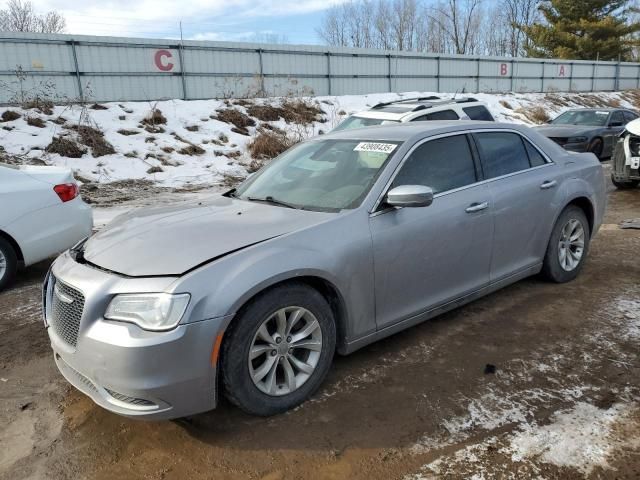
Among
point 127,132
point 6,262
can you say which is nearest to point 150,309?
point 6,262

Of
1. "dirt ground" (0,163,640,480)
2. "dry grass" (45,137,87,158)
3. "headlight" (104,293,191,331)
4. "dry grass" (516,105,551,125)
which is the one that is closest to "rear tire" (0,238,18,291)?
"dirt ground" (0,163,640,480)

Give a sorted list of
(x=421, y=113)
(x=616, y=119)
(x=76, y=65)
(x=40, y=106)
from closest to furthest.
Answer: (x=421, y=113) → (x=616, y=119) → (x=40, y=106) → (x=76, y=65)

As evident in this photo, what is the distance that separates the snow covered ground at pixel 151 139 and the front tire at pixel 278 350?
921 centimetres

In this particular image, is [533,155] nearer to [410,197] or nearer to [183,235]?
[410,197]

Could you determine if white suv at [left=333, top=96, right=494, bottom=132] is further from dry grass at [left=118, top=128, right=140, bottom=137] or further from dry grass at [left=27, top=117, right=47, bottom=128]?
dry grass at [left=27, top=117, right=47, bottom=128]

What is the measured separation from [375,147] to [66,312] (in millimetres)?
2269

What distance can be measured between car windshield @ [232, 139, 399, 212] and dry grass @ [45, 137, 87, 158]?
10.1m

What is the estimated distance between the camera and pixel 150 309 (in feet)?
8.40

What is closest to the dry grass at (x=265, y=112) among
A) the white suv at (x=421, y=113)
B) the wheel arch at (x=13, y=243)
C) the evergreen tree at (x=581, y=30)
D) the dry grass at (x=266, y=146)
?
the dry grass at (x=266, y=146)

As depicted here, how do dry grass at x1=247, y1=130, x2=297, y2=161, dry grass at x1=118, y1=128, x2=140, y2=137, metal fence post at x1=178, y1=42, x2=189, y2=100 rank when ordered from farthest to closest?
metal fence post at x1=178, y1=42, x2=189, y2=100
dry grass at x1=118, y1=128, x2=140, y2=137
dry grass at x1=247, y1=130, x2=297, y2=161

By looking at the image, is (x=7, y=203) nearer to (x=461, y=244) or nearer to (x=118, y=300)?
(x=118, y=300)

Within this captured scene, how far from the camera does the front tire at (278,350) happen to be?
2723mm

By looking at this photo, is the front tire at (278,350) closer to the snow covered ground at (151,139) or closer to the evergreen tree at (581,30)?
the snow covered ground at (151,139)

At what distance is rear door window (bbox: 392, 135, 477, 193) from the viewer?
3.64 metres
